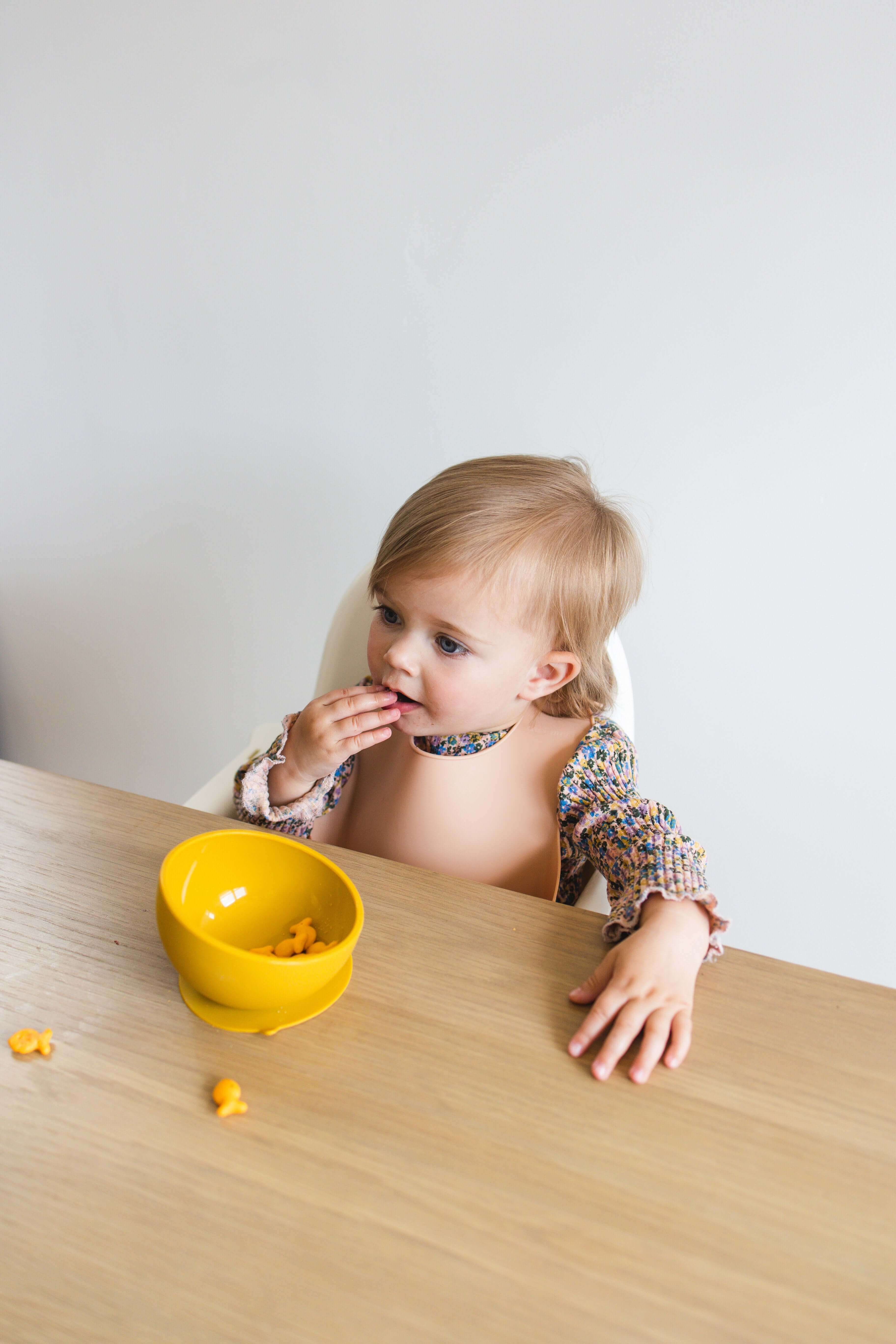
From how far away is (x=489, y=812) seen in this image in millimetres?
976

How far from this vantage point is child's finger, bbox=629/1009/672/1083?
0.56 metres

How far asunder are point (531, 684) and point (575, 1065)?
0.48m

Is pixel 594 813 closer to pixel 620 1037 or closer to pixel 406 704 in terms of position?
pixel 406 704

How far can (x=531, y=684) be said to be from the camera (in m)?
0.97

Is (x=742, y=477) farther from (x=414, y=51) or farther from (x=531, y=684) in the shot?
(x=414, y=51)

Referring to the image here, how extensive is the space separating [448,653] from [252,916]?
0.36m

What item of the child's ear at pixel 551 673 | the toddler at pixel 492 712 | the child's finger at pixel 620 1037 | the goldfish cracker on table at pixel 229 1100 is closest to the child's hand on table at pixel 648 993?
the child's finger at pixel 620 1037

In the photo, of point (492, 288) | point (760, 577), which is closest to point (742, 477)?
point (760, 577)

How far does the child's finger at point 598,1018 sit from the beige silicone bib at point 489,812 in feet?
1.12

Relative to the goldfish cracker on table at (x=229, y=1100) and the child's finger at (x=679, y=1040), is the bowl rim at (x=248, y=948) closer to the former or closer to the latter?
the goldfish cracker on table at (x=229, y=1100)

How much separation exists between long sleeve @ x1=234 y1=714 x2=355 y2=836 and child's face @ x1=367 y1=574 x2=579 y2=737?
0.43ft

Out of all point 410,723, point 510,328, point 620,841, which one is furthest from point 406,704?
point 510,328

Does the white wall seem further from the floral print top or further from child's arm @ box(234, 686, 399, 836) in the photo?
child's arm @ box(234, 686, 399, 836)

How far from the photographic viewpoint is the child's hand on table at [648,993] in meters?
0.57
